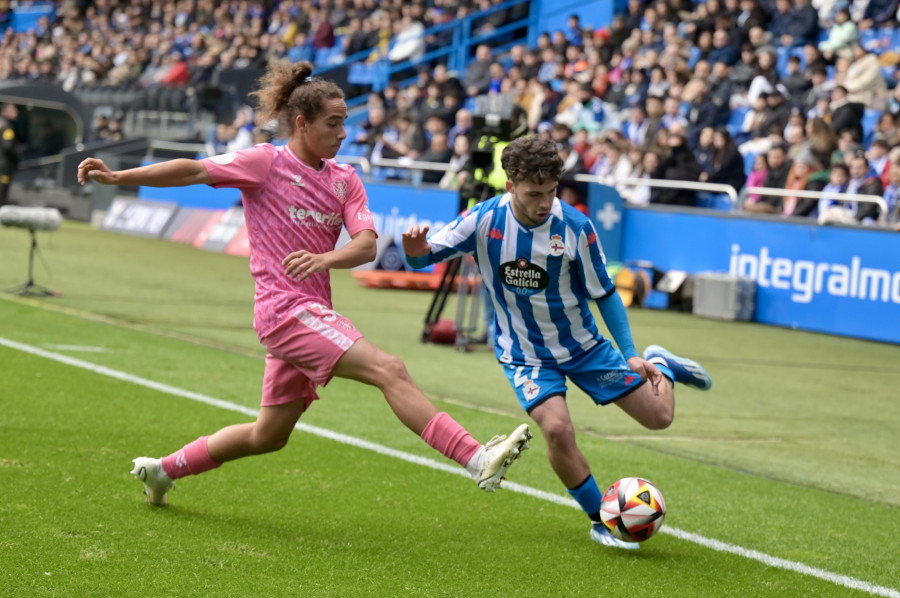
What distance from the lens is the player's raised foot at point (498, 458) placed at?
4477mm

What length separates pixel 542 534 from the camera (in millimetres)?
5492

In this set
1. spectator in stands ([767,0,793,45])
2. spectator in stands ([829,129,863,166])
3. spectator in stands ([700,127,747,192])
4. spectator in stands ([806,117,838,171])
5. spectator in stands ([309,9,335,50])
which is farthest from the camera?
spectator in stands ([309,9,335,50])

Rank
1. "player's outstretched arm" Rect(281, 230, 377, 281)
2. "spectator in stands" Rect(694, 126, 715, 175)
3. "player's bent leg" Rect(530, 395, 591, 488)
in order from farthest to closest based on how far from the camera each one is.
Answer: "spectator in stands" Rect(694, 126, 715, 175) < "player's bent leg" Rect(530, 395, 591, 488) < "player's outstretched arm" Rect(281, 230, 377, 281)

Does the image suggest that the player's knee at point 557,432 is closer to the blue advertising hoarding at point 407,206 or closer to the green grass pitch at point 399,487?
the green grass pitch at point 399,487

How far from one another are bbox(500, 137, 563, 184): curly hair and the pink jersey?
2.18 feet

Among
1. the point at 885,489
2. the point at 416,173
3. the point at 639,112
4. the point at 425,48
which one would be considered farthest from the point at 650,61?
the point at 885,489

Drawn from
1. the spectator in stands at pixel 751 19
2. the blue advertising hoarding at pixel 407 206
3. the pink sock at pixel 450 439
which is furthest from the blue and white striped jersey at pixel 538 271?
the spectator in stands at pixel 751 19

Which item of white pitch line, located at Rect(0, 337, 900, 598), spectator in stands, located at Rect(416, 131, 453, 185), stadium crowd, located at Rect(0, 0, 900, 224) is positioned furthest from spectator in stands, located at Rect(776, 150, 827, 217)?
white pitch line, located at Rect(0, 337, 900, 598)

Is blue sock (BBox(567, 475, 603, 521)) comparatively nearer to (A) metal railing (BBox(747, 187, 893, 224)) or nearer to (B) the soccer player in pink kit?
(B) the soccer player in pink kit

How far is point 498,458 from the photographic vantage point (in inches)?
176

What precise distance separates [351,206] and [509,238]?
74 centimetres

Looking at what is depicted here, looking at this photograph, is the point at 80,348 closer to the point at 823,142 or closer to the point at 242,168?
the point at 242,168

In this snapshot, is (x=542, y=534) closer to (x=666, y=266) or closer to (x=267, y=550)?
(x=267, y=550)

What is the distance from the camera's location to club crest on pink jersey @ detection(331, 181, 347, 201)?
200 inches
